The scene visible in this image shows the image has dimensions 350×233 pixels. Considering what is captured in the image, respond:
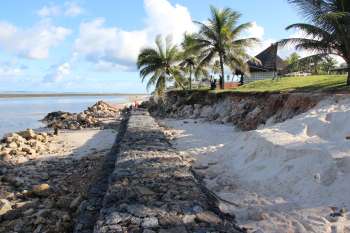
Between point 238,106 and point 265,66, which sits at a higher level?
point 265,66

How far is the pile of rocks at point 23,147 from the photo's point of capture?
15438mm

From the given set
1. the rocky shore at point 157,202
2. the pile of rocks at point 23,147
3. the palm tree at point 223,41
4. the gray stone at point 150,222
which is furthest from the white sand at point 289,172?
the palm tree at point 223,41

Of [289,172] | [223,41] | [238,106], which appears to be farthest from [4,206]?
[223,41]

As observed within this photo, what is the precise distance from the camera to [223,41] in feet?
96.8

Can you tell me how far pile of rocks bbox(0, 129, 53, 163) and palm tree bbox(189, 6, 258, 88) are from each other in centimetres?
1296

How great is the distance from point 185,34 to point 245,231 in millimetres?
31573

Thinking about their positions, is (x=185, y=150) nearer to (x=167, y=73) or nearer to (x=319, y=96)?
(x=319, y=96)

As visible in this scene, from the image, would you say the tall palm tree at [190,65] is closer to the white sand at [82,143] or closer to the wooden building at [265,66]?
the wooden building at [265,66]

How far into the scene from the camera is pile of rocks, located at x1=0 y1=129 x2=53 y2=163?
15.4m

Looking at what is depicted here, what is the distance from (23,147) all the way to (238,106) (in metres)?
9.94

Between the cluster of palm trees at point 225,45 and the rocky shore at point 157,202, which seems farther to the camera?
the cluster of palm trees at point 225,45

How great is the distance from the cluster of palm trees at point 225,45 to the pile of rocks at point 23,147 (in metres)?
9.81

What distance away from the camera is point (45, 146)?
59.1 feet

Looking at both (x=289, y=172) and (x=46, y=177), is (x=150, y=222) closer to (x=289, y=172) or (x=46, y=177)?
(x=289, y=172)
